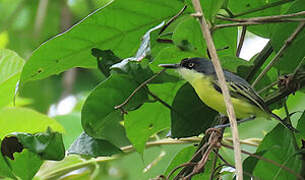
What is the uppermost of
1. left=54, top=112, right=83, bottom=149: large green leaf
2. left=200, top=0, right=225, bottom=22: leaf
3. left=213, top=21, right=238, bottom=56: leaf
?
left=200, top=0, right=225, bottom=22: leaf

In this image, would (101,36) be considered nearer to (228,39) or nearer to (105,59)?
(105,59)

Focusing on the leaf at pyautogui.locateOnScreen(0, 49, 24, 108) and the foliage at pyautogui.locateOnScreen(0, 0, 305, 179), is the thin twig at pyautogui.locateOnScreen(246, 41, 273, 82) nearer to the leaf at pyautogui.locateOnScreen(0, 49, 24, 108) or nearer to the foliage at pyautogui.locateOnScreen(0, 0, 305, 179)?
the foliage at pyautogui.locateOnScreen(0, 0, 305, 179)

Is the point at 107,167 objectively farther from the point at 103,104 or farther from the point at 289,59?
the point at 289,59

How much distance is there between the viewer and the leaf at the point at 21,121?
1.35 metres

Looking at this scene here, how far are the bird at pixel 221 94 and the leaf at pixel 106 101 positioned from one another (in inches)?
3.3

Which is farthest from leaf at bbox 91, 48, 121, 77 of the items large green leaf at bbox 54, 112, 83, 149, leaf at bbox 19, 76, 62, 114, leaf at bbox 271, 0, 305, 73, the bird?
leaf at bbox 19, 76, 62, 114

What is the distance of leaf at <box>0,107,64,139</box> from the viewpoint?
4.44ft

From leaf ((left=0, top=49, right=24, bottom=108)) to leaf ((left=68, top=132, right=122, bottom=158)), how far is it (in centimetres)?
30

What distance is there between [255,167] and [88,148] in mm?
355

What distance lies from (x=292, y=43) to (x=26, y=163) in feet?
2.01

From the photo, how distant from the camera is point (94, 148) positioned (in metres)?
1.15

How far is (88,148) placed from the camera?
115cm

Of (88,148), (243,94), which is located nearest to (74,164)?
(88,148)

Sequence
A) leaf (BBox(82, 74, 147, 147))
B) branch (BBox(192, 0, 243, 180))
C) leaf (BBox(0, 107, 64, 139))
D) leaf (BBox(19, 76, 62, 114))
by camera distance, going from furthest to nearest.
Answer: leaf (BBox(19, 76, 62, 114)) → leaf (BBox(0, 107, 64, 139)) → leaf (BBox(82, 74, 147, 147)) → branch (BBox(192, 0, 243, 180))
